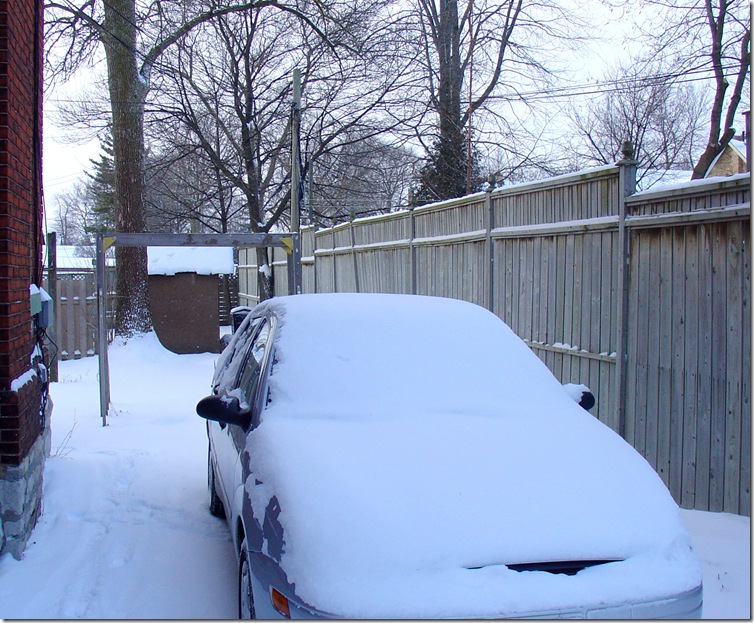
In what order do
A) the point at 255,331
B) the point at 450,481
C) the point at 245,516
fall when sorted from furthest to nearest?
the point at 255,331 → the point at 245,516 → the point at 450,481

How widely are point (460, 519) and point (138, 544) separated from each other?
2.72 metres

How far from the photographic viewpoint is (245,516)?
120 inches

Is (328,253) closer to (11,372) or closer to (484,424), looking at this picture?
(11,372)

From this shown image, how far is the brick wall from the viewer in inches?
161

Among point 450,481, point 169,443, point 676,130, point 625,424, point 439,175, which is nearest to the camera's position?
point 450,481

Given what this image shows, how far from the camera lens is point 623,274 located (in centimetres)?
549

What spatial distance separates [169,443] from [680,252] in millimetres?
5107

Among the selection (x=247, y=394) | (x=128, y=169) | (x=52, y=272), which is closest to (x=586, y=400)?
(x=247, y=394)

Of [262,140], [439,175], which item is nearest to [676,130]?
[439,175]

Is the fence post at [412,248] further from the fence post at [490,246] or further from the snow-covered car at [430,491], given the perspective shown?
the snow-covered car at [430,491]

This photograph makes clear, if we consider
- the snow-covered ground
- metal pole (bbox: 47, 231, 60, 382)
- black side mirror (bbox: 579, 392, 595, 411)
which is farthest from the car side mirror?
metal pole (bbox: 47, 231, 60, 382)

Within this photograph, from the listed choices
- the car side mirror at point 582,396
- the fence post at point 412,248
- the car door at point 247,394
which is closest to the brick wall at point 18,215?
the car door at point 247,394

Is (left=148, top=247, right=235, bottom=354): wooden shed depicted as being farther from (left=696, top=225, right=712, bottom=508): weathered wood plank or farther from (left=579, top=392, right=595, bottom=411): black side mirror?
(left=579, top=392, right=595, bottom=411): black side mirror

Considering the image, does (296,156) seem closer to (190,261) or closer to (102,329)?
(190,261)
